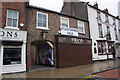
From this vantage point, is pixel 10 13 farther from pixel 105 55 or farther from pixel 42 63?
pixel 105 55

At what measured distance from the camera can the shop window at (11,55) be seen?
9.18 meters

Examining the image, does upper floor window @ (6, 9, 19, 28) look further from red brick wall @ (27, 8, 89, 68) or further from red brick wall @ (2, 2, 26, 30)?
red brick wall @ (27, 8, 89, 68)


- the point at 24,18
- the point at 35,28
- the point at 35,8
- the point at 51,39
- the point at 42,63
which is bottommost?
the point at 42,63

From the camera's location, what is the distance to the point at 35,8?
11133mm

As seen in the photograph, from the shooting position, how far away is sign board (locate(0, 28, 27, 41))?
29.3 feet

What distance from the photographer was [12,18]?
9812 mm

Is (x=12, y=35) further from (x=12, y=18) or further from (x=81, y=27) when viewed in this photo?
(x=81, y=27)

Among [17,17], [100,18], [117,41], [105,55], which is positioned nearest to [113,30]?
[117,41]

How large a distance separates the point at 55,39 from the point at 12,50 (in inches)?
182

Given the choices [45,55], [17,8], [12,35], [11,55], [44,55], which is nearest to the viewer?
[12,35]

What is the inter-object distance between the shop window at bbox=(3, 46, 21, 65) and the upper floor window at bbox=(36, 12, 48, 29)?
3.28 meters

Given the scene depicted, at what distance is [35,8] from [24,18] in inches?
68.3

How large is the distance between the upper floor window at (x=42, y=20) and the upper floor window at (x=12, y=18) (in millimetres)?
2264

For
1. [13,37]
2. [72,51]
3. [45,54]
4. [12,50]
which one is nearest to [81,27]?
[72,51]
